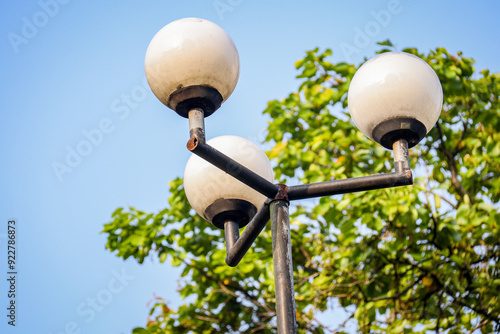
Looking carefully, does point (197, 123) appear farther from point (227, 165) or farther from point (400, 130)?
point (400, 130)

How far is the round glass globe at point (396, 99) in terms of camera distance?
2545 millimetres

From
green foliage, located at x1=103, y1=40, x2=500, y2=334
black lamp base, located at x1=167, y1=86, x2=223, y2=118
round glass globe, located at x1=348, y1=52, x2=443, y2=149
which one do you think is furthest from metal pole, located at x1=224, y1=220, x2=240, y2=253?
green foliage, located at x1=103, y1=40, x2=500, y2=334

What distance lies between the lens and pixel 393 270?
5.82 meters

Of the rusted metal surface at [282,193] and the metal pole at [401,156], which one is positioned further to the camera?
the metal pole at [401,156]

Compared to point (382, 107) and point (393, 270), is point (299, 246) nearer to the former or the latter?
point (393, 270)

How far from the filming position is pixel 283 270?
2.18 m

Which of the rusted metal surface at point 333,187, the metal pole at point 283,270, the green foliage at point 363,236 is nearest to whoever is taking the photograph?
the metal pole at point 283,270

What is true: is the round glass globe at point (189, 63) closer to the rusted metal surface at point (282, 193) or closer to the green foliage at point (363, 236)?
the rusted metal surface at point (282, 193)

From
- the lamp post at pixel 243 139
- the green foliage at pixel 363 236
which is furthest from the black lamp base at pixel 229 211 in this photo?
the green foliage at pixel 363 236

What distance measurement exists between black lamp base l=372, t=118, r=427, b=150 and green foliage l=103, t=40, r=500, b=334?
2403mm

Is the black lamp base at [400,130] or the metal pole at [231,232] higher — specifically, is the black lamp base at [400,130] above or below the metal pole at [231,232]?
above

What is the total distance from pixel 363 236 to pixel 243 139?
10.3ft

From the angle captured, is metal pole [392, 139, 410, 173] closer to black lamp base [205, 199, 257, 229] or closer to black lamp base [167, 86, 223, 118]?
black lamp base [205, 199, 257, 229]

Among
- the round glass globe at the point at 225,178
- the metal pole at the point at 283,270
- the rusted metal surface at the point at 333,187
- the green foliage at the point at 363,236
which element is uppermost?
the green foliage at the point at 363,236
